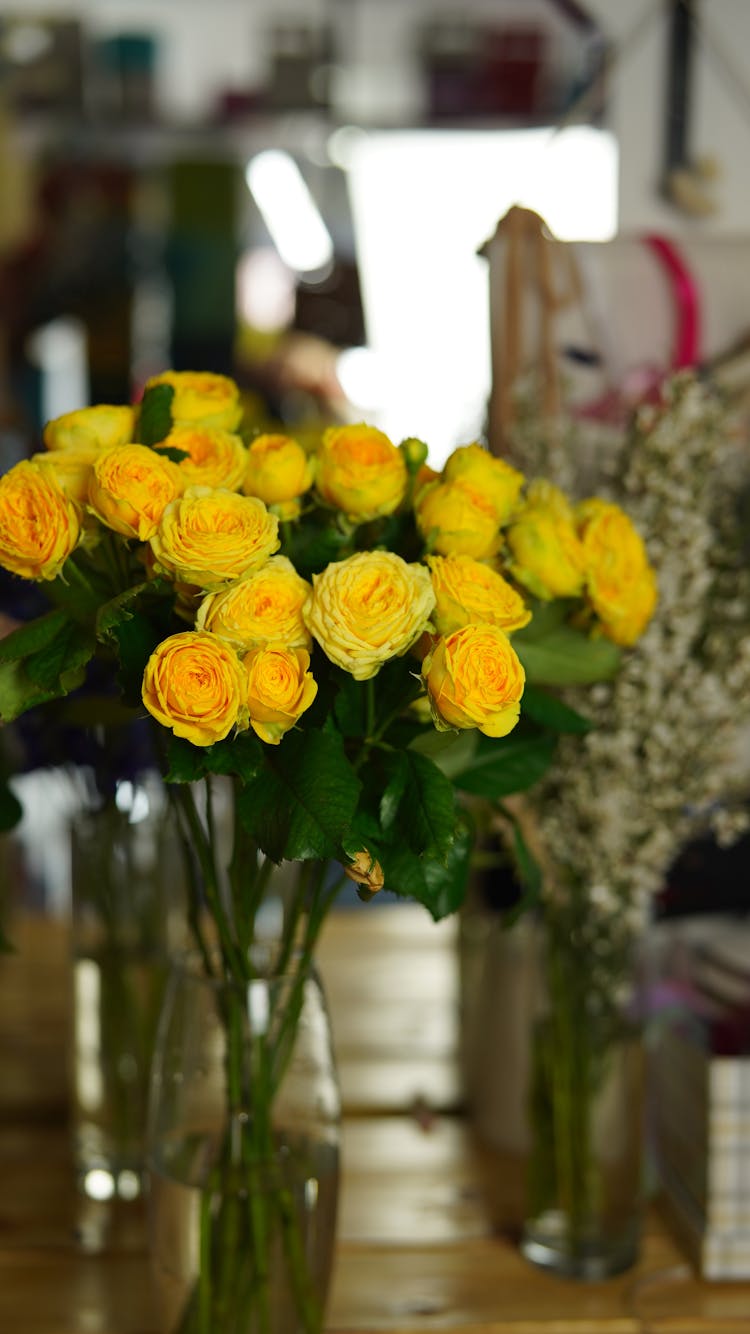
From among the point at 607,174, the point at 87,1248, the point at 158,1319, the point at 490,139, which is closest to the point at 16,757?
the point at 87,1248

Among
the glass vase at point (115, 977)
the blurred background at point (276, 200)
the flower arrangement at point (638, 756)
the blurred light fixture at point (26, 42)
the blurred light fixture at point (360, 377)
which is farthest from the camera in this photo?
the blurred light fixture at point (26, 42)

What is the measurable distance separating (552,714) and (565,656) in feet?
0.12

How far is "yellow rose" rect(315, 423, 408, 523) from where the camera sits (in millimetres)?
740

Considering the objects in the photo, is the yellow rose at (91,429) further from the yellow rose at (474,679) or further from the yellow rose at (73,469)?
the yellow rose at (474,679)

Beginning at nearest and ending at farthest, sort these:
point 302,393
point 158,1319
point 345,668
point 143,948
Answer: point 345,668, point 158,1319, point 143,948, point 302,393

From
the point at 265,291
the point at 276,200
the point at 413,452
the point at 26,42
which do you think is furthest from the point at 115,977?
the point at 265,291

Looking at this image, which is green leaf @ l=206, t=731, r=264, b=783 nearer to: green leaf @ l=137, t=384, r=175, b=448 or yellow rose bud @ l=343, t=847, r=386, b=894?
yellow rose bud @ l=343, t=847, r=386, b=894

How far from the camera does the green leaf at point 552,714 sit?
0.83m

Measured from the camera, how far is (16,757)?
125 cm

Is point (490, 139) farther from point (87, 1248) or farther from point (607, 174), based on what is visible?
point (87, 1248)

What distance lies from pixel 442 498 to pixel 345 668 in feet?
0.42

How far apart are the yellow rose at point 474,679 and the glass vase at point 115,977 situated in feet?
1.56

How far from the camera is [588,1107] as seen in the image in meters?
0.98

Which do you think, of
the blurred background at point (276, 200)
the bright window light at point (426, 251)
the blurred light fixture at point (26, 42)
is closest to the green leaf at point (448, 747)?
the blurred background at point (276, 200)
